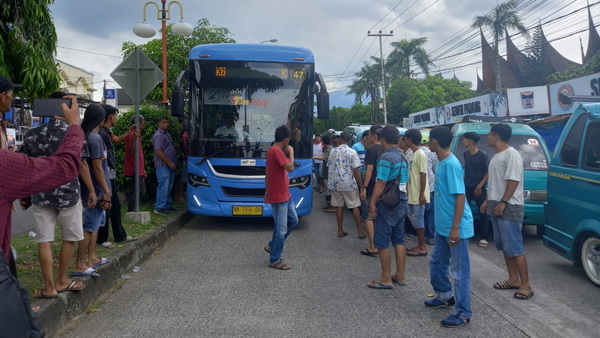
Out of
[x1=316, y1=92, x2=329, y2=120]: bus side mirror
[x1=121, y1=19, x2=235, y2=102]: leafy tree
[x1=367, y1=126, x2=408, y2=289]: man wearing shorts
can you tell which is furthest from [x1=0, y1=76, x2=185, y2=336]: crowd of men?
[x1=121, y1=19, x2=235, y2=102]: leafy tree

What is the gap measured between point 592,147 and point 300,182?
4.70m

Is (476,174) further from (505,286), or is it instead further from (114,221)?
(114,221)

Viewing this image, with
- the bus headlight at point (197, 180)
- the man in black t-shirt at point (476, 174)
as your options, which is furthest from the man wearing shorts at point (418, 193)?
the bus headlight at point (197, 180)

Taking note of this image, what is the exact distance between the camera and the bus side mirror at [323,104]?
9.18 meters

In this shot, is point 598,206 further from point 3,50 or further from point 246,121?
point 3,50

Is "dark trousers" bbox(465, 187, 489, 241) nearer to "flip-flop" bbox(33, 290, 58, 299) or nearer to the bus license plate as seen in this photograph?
the bus license plate

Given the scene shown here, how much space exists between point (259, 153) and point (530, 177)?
182 inches

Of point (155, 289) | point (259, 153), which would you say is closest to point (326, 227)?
point (259, 153)

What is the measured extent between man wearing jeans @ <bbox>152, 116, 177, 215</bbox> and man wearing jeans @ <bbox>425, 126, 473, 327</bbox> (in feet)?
19.4

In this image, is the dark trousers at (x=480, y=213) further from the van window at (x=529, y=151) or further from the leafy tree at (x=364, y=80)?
the leafy tree at (x=364, y=80)

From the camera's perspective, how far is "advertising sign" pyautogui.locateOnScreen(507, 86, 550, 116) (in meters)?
20.7

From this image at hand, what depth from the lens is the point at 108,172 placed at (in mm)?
6207

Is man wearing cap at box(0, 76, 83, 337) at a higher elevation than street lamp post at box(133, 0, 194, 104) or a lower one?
lower

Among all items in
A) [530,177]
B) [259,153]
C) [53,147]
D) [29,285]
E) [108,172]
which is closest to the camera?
[53,147]
